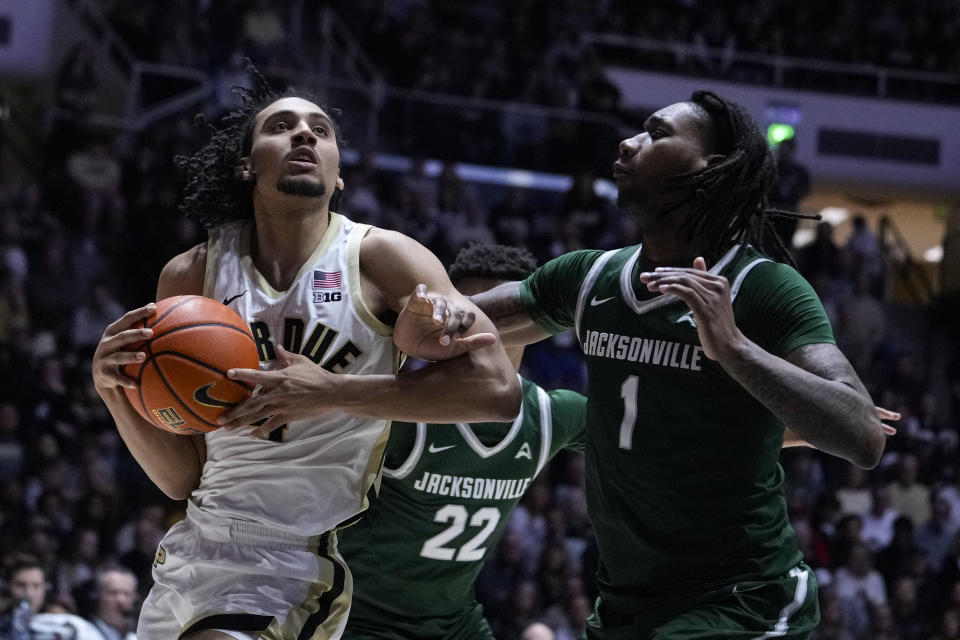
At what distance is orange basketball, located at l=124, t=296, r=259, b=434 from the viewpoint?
10.3 ft

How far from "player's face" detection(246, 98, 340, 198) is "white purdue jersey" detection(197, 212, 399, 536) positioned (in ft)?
0.70

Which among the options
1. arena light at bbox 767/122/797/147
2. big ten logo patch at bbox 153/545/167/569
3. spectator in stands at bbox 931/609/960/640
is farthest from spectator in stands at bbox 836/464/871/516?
big ten logo patch at bbox 153/545/167/569

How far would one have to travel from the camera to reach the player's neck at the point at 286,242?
11.7 ft

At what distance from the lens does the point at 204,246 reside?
373 cm

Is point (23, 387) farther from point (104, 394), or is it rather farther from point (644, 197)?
point (644, 197)

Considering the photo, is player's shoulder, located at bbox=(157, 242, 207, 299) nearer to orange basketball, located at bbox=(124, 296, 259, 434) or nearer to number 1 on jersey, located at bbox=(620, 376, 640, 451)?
orange basketball, located at bbox=(124, 296, 259, 434)

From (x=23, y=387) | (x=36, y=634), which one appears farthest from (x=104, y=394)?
(x=23, y=387)

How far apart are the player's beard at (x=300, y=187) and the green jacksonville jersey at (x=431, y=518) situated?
109 cm

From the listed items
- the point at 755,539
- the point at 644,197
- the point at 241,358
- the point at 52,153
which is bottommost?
the point at 52,153

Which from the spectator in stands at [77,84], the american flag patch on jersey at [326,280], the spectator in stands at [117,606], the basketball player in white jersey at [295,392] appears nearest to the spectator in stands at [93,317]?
the spectator in stands at [77,84]

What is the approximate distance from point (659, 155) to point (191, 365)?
1332 mm

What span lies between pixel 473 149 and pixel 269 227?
8615mm

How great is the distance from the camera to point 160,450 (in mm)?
3500

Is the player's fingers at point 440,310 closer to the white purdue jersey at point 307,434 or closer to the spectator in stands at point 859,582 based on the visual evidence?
the white purdue jersey at point 307,434
